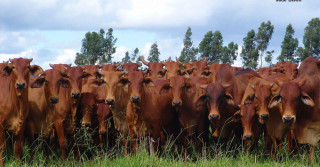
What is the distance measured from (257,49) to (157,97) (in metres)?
30.7

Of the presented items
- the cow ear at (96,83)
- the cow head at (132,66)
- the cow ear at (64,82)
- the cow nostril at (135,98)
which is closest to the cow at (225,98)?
the cow nostril at (135,98)

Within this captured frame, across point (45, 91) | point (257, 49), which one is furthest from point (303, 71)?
point (257, 49)

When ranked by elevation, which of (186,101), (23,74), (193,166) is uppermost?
(23,74)

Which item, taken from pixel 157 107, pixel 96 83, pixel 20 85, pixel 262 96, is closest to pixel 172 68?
pixel 157 107

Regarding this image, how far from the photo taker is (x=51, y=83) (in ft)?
28.4

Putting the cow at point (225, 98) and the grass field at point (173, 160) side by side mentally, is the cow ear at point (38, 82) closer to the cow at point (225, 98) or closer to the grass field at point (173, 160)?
the grass field at point (173, 160)

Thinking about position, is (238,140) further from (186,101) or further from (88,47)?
(88,47)

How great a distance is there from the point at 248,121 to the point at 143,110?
192 centimetres

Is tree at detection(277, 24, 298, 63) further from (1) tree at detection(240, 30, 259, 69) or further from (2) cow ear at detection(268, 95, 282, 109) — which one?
(2) cow ear at detection(268, 95, 282, 109)

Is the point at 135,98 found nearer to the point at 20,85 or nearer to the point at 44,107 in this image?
the point at 44,107

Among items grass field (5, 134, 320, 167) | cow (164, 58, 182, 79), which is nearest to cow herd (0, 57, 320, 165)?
grass field (5, 134, 320, 167)

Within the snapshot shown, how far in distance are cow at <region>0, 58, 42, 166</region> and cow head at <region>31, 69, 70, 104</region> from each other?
0.40 metres

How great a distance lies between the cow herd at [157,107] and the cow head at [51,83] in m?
0.02

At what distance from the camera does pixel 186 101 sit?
363 inches
